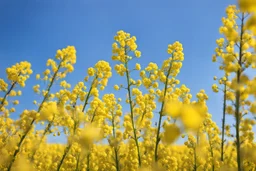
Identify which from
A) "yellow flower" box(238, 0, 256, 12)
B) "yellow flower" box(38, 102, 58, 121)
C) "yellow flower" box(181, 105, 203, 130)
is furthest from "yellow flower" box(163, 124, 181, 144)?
"yellow flower" box(38, 102, 58, 121)

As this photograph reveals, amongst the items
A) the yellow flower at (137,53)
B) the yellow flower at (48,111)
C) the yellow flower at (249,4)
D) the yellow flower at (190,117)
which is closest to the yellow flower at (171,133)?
the yellow flower at (190,117)

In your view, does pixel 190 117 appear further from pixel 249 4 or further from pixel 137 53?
pixel 137 53

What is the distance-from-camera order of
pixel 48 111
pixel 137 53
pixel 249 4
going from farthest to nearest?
1. pixel 137 53
2. pixel 48 111
3. pixel 249 4

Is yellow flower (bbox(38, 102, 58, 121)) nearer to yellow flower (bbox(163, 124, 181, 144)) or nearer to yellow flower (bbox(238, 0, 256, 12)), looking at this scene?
yellow flower (bbox(163, 124, 181, 144))

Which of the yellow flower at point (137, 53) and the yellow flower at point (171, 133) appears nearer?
the yellow flower at point (171, 133)

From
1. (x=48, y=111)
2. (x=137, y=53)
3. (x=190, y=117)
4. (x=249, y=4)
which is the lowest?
(x=190, y=117)

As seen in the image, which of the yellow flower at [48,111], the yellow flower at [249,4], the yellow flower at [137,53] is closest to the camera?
the yellow flower at [249,4]

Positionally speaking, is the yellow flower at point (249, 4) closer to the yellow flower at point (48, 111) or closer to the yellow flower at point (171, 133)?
the yellow flower at point (171, 133)

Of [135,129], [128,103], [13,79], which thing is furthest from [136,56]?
[13,79]

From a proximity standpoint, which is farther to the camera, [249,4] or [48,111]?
[48,111]

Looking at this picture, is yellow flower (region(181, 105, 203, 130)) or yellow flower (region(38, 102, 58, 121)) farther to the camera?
yellow flower (region(38, 102, 58, 121))

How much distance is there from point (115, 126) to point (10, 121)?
19.6ft

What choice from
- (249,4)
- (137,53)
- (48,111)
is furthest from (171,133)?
(137,53)

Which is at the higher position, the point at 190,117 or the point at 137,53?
the point at 137,53
